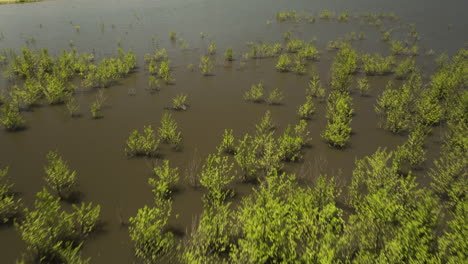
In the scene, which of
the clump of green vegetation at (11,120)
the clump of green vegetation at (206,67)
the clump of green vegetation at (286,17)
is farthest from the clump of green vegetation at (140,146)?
the clump of green vegetation at (286,17)

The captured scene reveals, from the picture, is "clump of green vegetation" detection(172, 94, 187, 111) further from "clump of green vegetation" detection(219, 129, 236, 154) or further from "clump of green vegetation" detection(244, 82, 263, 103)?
"clump of green vegetation" detection(219, 129, 236, 154)

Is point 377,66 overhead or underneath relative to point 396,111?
overhead

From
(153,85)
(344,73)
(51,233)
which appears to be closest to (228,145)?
(51,233)

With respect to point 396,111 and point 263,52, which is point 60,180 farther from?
point 263,52

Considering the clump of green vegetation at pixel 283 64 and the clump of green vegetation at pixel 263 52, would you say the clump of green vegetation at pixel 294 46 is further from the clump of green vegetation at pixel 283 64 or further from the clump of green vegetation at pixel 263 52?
the clump of green vegetation at pixel 283 64

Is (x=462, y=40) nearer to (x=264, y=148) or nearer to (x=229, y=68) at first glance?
(x=229, y=68)

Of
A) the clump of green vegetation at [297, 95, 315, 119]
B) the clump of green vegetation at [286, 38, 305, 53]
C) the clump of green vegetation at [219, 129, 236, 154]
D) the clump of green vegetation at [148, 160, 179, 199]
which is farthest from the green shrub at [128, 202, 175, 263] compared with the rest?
the clump of green vegetation at [286, 38, 305, 53]

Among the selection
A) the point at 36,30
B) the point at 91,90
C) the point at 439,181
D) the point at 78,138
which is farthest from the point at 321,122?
the point at 36,30

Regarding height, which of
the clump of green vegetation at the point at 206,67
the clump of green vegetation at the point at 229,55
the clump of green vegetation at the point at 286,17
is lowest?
the clump of green vegetation at the point at 206,67
